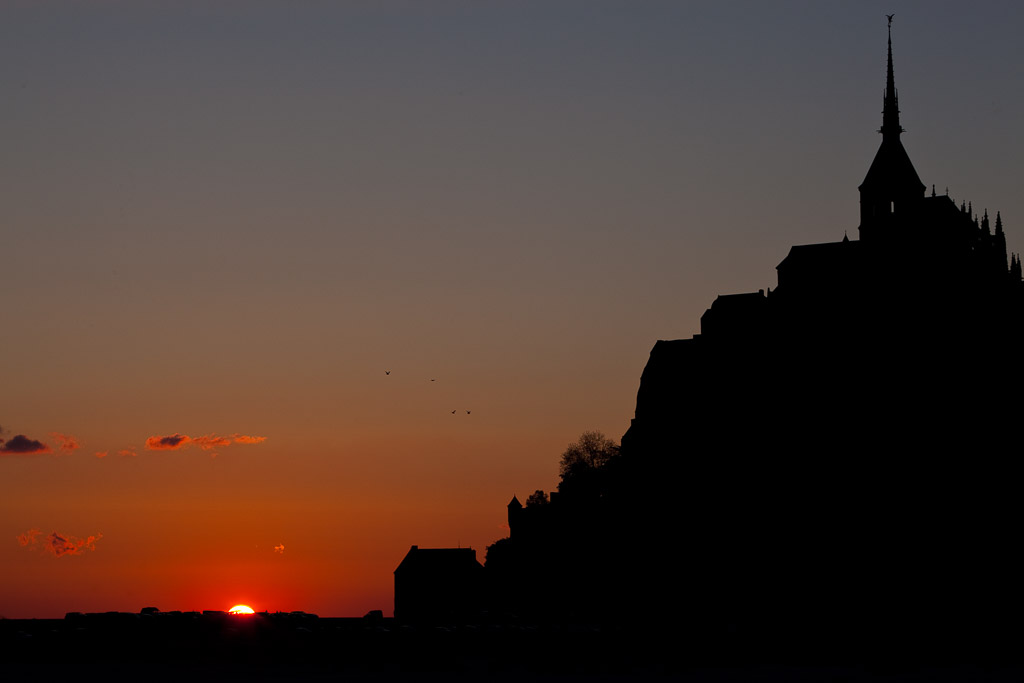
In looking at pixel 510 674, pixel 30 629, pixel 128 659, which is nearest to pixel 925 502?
pixel 510 674

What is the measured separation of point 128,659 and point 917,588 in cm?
6223

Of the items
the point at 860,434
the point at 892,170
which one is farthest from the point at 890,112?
the point at 860,434

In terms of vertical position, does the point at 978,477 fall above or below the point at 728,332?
below

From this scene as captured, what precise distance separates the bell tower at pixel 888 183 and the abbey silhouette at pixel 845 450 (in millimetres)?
241

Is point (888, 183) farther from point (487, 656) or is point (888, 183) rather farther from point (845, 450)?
point (487, 656)

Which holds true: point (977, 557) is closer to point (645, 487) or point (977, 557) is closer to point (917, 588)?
point (917, 588)

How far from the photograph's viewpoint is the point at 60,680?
88000mm

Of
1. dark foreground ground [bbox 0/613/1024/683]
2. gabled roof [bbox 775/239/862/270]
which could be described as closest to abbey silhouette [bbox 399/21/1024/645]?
gabled roof [bbox 775/239/862/270]

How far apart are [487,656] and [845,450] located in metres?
45.2

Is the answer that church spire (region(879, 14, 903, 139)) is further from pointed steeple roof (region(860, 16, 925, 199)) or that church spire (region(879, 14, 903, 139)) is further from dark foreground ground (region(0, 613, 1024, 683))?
dark foreground ground (region(0, 613, 1024, 683))

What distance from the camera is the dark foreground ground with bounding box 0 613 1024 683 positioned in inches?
3413

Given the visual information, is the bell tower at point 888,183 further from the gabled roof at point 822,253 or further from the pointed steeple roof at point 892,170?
the gabled roof at point 822,253

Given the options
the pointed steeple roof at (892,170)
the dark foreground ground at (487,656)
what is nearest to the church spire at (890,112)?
the pointed steeple roof at (892,170)

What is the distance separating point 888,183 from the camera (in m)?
162
